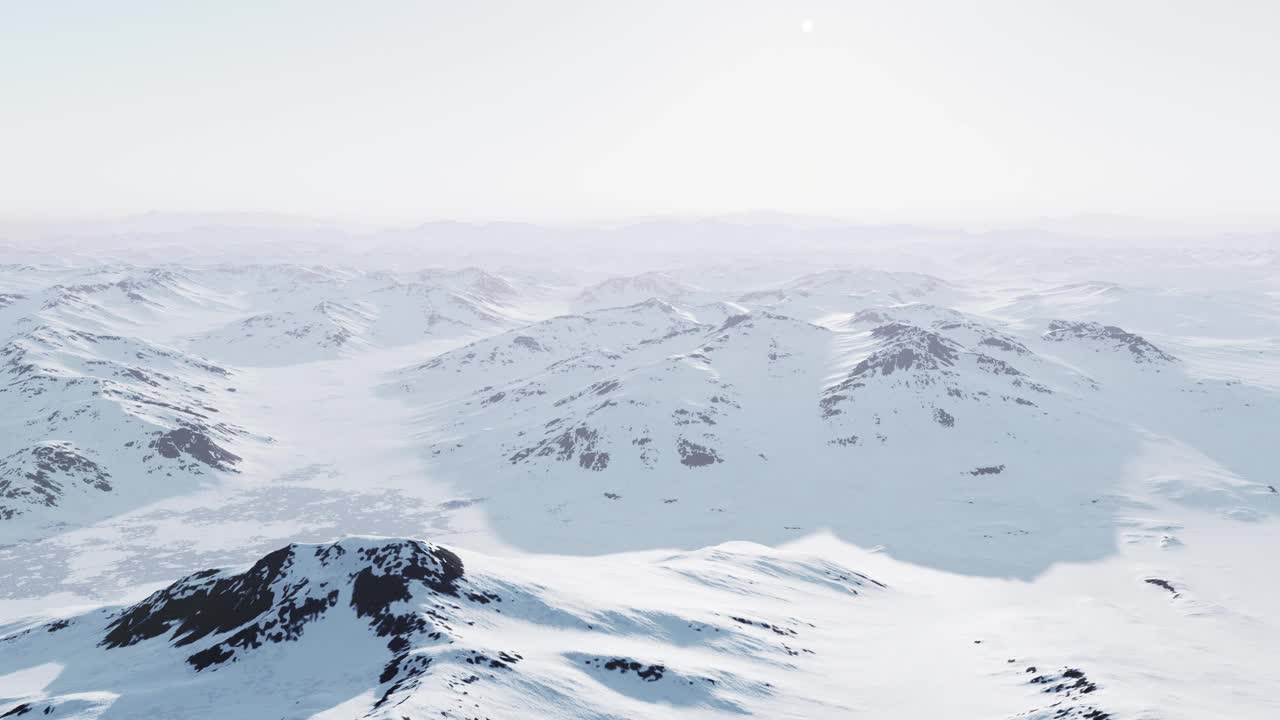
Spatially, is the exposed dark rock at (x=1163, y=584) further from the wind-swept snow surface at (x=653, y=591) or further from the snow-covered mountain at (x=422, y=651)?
the snow-covered mountain at (x=422, y=651)

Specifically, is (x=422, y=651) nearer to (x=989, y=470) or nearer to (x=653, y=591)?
(x=653, y=591)

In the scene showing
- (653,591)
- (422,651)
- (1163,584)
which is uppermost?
(422,651)

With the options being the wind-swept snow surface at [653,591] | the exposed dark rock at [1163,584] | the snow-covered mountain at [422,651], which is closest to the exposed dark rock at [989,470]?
the wind-swept snow surface at [653,591]

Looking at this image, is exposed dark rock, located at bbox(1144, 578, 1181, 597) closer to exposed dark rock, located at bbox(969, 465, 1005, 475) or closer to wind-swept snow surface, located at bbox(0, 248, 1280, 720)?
wind-swept snow surface, located at bbox(0, 248, 1280, 720)

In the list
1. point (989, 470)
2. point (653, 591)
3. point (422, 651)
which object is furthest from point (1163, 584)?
point (422, 651)

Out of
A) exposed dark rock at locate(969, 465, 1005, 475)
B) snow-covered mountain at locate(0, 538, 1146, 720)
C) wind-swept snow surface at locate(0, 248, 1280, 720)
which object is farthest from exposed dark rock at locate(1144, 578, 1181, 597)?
exposed dark rock at locate(969, 465, 1005, 475)

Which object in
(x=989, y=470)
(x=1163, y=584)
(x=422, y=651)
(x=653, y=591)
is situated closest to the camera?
(x=422, y=651)

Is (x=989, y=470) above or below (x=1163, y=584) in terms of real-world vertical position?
below

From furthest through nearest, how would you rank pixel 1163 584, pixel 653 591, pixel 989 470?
pixel 989 470, pixel 1163 584, pixel 653 591

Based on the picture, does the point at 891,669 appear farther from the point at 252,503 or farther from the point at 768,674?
the point at 252,503

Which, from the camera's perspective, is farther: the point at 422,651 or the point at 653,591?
the point at 653,591

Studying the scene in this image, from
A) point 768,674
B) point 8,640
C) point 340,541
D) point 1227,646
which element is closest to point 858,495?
point 1227,646
